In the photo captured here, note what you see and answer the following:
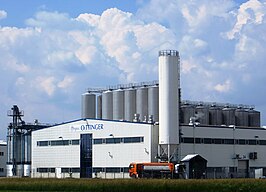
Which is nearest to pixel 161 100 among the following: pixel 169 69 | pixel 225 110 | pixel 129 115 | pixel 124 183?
pixel 169 69

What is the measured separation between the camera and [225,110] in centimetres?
10856

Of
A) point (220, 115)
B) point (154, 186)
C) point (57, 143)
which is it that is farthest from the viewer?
point (220, 115)

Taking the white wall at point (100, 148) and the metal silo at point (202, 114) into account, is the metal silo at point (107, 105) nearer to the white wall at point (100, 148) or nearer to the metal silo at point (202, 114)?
the white wall at point (100, 148)

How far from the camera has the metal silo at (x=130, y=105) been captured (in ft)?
340

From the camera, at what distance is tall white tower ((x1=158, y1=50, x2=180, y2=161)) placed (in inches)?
3615

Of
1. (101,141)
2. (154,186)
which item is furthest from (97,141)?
(154,186)

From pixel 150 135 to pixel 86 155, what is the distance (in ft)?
43.8

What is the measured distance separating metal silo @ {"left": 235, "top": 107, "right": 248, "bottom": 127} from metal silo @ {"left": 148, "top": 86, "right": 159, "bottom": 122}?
1783 cm

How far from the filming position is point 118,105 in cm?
10625

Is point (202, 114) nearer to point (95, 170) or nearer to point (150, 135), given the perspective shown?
point (150, 135)

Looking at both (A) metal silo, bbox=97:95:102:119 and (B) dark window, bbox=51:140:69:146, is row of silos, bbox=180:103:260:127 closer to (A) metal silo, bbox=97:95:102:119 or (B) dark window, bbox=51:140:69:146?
(A) metal silo, bbox=97:95:102:119

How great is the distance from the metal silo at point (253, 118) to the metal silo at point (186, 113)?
A: 1574 cm

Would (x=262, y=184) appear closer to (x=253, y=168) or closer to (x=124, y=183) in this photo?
(x=124, y=183)

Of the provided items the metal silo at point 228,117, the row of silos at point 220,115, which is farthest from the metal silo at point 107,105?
the metal silo at point 228,117
